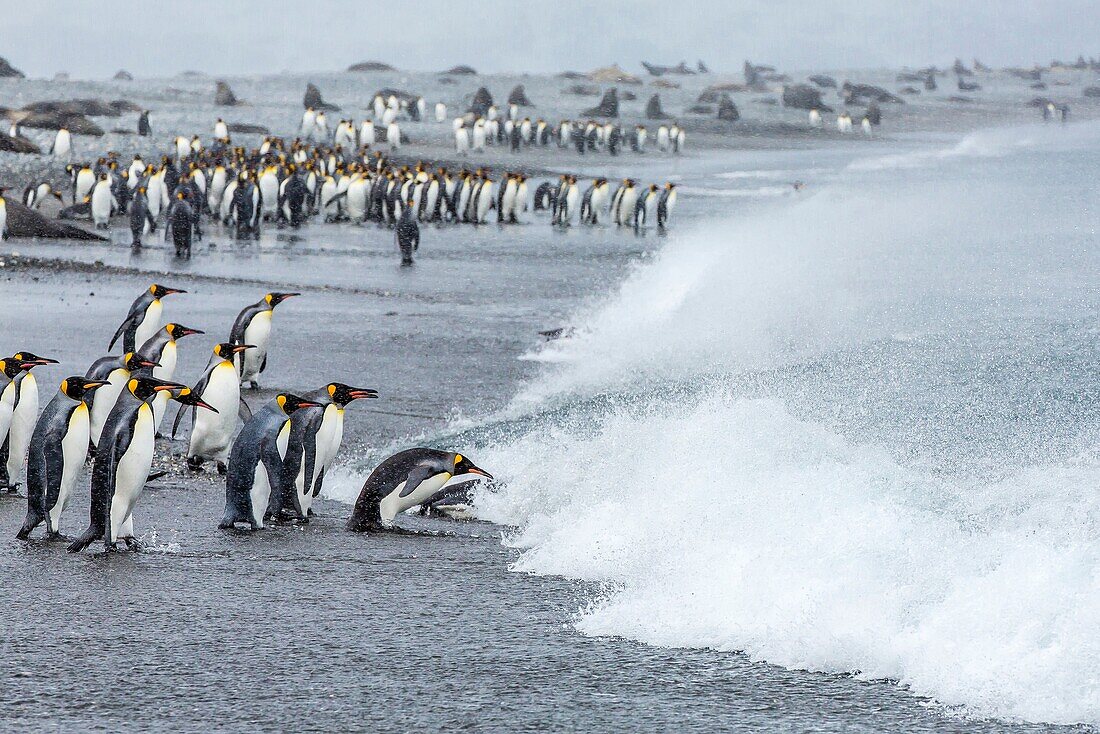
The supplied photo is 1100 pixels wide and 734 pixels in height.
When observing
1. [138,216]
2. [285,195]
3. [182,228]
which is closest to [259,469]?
[182,228]

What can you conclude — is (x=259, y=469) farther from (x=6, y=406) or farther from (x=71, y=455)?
(x=6, y=406)

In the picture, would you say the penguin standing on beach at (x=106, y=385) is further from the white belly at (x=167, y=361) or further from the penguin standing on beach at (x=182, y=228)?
the penguin standing on beach at (x=182, y=228)

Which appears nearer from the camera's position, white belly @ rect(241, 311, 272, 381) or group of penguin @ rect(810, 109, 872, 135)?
white belly @ rect(241, 311, 272, 381)

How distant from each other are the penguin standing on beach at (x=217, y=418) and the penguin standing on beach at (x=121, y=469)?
1.54 metres

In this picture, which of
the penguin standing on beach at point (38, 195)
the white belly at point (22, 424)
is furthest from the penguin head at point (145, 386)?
the penguin standing on beach at point (38, 195)

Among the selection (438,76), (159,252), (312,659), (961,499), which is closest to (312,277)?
(159,252)

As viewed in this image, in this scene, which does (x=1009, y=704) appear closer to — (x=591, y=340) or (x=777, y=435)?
(x=777, y=435)

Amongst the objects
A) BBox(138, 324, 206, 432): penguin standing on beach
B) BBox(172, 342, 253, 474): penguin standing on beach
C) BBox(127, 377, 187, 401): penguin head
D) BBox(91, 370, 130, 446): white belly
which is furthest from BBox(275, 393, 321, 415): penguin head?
BBox(138, 324, 206, 432): penguin standing on beach

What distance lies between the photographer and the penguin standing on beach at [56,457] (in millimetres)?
6020

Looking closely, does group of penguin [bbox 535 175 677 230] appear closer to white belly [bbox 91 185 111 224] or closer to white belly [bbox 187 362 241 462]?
white belly [bbox 91 185 111 224]

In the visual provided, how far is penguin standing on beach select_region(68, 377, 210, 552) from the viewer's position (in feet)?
19.1

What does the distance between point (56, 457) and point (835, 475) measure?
11.3ft

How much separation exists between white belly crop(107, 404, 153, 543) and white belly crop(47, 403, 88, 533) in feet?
1.05

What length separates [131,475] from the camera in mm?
5930
